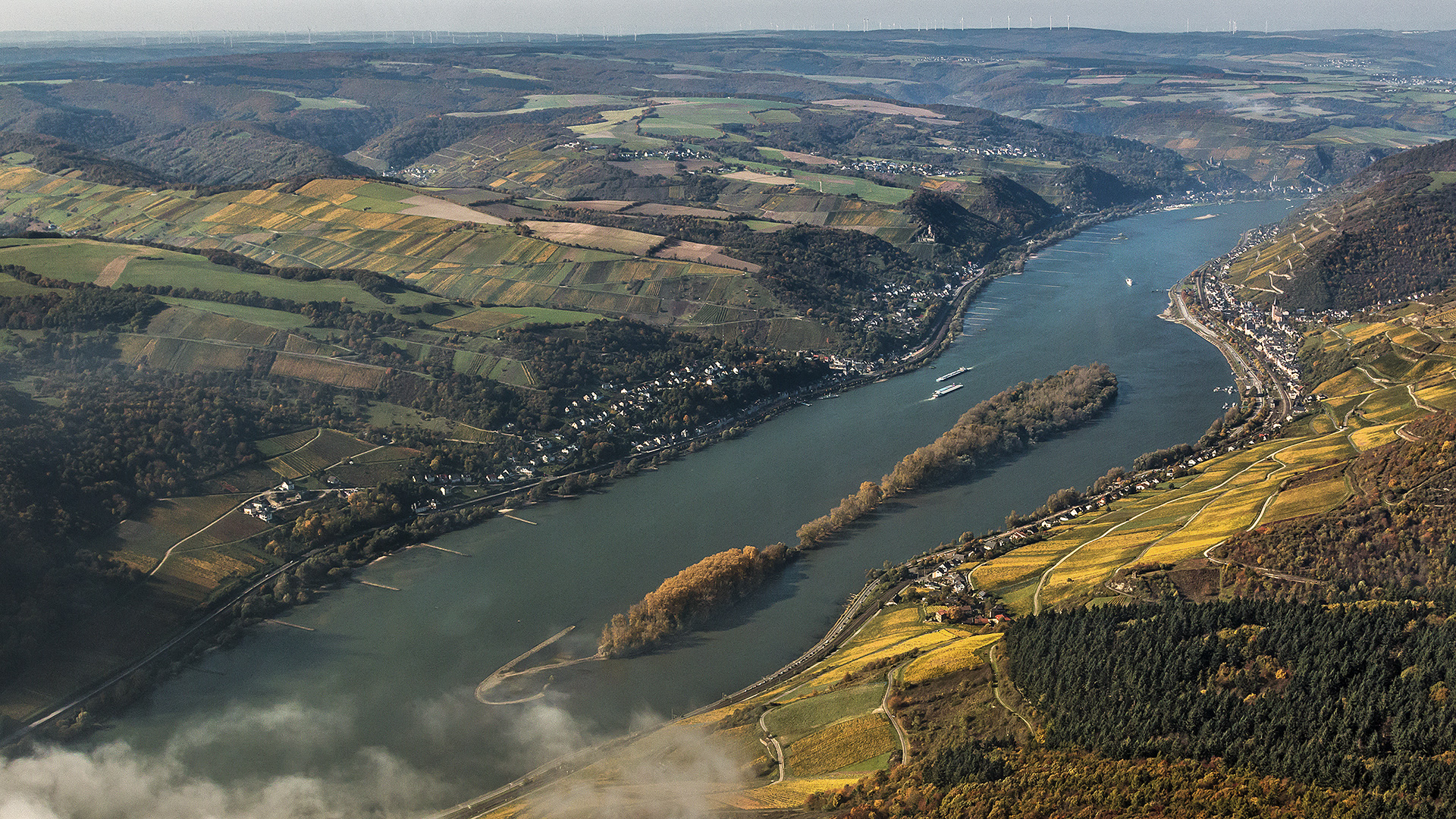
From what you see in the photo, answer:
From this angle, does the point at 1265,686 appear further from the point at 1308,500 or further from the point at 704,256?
the point at 704,256

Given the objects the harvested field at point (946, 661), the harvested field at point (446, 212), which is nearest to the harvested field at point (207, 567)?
the harvested field at point (946, 661)

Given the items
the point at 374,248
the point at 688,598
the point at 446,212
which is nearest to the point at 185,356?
the point at 374,248

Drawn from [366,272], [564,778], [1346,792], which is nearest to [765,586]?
[564,778]

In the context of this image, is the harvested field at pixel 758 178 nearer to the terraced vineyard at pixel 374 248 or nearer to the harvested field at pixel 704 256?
the terraced vineyard at pixel 374 248

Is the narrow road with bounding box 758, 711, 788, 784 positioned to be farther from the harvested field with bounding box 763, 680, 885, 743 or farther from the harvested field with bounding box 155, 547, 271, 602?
the harvested field with bounding box 155, 547, 271, 602

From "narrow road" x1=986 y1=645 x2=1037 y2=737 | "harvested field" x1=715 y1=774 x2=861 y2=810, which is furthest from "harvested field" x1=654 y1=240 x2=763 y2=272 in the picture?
"harvested field" x1=715 y1=774 x2=861 y2=810

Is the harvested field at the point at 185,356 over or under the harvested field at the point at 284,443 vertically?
over
